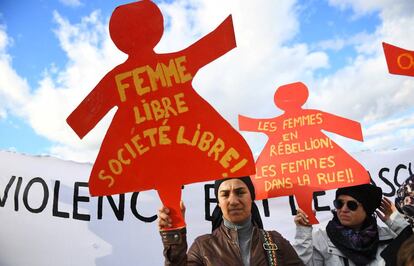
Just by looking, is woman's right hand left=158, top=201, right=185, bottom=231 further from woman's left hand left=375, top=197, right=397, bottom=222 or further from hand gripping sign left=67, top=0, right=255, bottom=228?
woman's left hand left=375, top=197, right=397, bottom=222

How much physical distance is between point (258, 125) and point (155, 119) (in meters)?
1.33

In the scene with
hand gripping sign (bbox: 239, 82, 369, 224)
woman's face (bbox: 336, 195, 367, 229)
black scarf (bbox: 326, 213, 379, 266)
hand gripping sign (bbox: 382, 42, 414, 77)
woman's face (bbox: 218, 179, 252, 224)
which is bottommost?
black scarf (bbox: 326, 213, 379, 266)

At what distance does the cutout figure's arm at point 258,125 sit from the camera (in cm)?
280

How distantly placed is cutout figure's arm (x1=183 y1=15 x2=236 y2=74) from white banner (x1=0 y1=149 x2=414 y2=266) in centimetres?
185

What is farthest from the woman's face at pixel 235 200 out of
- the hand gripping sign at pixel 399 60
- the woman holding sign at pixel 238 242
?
the hand gripping sign at pixel 399 60

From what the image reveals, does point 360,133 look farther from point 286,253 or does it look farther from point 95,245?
point 95,245

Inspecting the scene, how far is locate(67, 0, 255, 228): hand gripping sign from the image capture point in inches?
63.1

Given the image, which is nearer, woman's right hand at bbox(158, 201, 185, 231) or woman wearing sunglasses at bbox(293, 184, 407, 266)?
woman's right hand at bbox(158, 201, 185, 231)

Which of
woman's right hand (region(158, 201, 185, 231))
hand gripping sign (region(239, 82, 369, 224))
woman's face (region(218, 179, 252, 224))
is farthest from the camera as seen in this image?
hand gripping sign (region(239, 82, 369, 224))

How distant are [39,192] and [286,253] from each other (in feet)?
7.37

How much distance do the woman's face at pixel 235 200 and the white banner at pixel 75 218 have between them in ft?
4.61

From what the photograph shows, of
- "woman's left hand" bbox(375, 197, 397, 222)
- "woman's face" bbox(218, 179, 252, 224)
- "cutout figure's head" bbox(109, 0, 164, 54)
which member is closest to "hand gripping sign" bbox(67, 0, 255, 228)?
"cutout figure's head" bbox(109, 0, 164, 54)

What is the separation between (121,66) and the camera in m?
1.68

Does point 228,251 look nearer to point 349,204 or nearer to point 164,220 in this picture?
point 164,220
